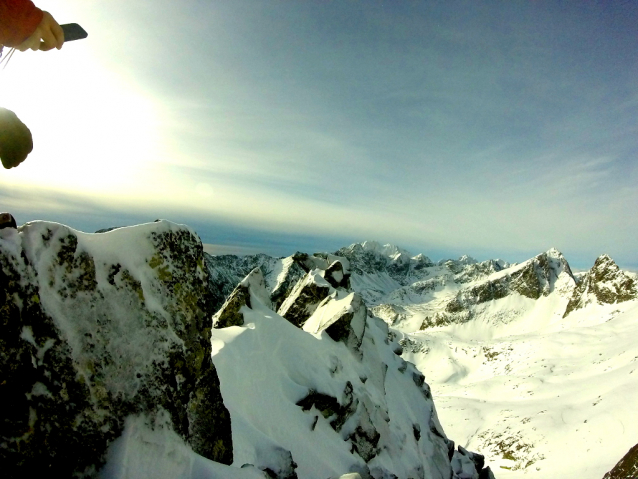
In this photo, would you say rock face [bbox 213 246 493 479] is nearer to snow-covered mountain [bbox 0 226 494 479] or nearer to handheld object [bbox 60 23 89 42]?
snow-covered mountain [bbox 0 226 494 479]

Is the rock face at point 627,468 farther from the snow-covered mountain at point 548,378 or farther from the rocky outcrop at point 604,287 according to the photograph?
the rocky outcrop at point 604,287

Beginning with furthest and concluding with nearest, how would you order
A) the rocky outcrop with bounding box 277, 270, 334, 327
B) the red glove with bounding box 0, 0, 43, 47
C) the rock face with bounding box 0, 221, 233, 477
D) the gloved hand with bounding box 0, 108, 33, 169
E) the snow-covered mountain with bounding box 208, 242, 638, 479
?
1. the snow-covered mountain with bounding box 208, 242, 638, 479
2. the rocky outcrop with bounding box 277, 270, 334, 327
3. the rock face with bounding box 0, 221, 233, 477
4. the gloved hand with bounding box 0, 108, 33, 169
5. the red glove with bounding box 0, 0, 43, 47

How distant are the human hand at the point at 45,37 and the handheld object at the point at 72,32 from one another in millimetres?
167

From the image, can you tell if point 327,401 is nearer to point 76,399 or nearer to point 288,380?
point 288,380

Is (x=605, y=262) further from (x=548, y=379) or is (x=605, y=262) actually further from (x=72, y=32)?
(x=72, y=32)

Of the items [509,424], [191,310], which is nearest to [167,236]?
[191,310]

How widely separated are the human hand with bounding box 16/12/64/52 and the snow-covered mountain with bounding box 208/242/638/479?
25.5 m

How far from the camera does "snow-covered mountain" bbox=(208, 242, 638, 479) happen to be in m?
37.7

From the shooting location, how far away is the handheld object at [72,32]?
3.38m

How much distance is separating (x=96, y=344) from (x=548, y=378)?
85072 mm

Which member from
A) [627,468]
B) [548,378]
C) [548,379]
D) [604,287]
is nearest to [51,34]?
[627,468]

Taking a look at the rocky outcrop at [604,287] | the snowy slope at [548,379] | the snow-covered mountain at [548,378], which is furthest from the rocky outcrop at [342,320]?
the rocky outcrop at [604,287]

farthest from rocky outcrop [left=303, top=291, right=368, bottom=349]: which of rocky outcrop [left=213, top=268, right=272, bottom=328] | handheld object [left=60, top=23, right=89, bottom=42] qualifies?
handheld object [left=60, top=23, right=89, bottom=42]

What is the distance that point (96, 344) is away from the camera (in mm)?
5801
